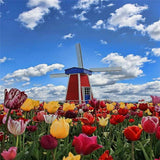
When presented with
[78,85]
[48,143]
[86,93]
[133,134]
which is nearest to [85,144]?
[48,143]

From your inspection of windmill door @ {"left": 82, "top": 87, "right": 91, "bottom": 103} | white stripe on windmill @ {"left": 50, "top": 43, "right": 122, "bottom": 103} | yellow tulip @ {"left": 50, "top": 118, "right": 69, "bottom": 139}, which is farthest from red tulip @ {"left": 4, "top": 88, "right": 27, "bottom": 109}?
windmill door @ {"left": 82, "top": 87, "right": 91, "bottom": 103}

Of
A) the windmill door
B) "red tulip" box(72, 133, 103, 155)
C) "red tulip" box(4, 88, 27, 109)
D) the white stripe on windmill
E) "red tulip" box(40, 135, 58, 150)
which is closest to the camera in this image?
"red tulip" box(72, 133, 103, 155)

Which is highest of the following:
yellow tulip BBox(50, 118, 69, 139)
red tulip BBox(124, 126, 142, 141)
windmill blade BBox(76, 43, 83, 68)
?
windmill blade BBox(76, 43, 83, 68)

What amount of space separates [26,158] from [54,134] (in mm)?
663

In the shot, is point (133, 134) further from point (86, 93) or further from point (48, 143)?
point (86, 93)

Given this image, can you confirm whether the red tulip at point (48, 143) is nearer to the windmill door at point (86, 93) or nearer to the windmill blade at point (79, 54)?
the windmill door at point (86, 93)

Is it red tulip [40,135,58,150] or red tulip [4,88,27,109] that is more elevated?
red tulip [4,88,27,109]

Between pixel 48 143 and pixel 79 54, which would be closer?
pixel 48 143

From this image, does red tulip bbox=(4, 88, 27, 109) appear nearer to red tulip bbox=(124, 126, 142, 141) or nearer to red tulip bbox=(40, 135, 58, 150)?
red tulip bbox=(40, 135, 58, 150)

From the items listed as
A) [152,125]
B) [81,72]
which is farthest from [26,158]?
[81,72]

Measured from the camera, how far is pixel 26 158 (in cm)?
191

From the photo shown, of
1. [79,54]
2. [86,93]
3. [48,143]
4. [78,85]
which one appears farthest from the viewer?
[79,54]

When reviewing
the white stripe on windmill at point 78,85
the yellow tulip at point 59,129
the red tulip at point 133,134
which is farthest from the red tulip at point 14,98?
the white stripe on windmill at point 78,85

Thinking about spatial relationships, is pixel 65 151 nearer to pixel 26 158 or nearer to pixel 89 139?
pixel 26 158
